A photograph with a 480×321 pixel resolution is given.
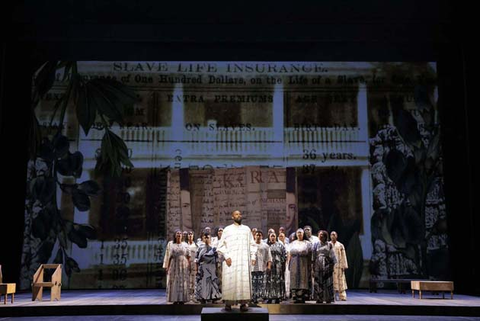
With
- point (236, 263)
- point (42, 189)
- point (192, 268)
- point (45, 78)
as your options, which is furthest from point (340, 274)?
point (45, 78)

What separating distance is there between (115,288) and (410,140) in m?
6.90

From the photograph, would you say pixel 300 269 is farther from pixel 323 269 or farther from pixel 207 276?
pixel 207 276

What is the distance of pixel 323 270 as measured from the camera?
920 centimetres

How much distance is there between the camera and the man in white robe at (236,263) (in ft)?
24.4

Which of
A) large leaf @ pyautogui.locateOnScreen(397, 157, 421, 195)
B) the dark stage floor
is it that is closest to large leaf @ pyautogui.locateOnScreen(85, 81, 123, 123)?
the dark stage floor

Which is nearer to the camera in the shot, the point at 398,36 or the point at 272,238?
the point at 272,238

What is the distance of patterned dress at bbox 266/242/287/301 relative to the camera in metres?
9.28

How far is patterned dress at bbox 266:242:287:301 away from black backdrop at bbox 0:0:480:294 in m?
3.90

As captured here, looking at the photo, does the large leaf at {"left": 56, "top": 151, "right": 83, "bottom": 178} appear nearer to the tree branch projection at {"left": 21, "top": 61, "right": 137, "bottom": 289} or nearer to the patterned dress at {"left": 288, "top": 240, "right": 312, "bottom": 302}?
the tree branch projection at {"left": 21, "top": 61, "right": 137, "bottom": 289}

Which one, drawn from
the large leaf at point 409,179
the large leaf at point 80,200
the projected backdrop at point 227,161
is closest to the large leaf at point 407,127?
the projected backdrop at point 227,161

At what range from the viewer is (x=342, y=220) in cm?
1241

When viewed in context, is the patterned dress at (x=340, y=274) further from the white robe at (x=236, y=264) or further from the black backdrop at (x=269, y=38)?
the white robe at (x=236, y=264)

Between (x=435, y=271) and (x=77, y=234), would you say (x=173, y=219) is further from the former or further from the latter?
(x=435, y=271)

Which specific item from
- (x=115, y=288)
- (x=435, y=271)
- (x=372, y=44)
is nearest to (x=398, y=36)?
(x=372, y=44)
